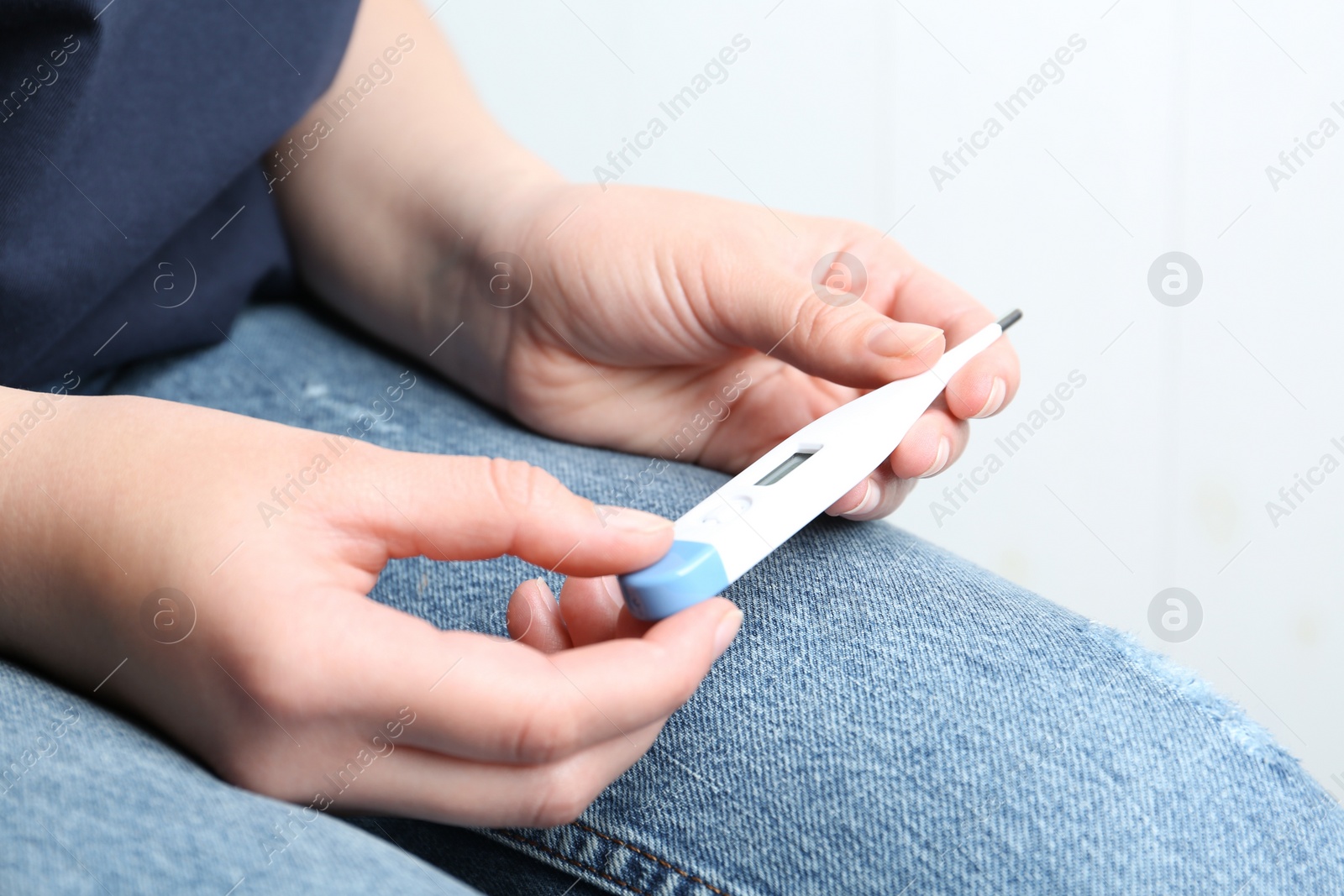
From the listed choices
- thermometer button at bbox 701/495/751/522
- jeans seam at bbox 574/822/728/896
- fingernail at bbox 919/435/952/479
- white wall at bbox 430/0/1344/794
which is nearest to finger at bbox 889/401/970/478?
fingernail at bbox 919/435/952/479

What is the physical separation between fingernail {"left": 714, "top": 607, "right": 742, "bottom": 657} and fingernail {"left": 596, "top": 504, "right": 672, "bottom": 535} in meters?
0.04

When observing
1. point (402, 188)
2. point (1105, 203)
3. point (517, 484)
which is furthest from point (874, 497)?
point (1105, 203)

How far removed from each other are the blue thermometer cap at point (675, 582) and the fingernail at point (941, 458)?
19 centimetres

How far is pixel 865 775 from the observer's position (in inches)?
14.9

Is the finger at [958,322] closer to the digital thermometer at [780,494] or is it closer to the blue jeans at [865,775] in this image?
the digital thermometer at [780,494]

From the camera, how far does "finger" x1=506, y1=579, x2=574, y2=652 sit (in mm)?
402

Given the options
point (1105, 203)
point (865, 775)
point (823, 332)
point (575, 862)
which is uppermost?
point (1105, 203)

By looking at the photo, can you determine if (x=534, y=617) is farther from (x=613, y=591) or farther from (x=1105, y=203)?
(x=1105, y=203)

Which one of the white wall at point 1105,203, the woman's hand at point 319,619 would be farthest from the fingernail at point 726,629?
the white wall at point 1105,203

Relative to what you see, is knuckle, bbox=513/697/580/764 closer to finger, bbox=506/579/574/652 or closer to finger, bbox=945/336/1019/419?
finger, bbox=506/579/574/652

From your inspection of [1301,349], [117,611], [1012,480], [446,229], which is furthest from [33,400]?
[1301,349]

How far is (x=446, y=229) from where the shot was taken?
62 centimetres

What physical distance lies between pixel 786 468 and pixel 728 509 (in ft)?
0.16

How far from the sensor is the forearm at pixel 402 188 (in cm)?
61
